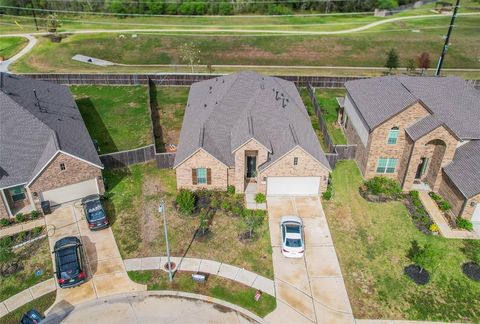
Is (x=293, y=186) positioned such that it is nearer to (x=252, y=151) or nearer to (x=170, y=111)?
(x=252, y=151)

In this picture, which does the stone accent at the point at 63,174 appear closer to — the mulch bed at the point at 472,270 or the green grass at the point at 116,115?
the green grass at the point at 116,115

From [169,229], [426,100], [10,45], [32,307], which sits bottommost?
[32,307]

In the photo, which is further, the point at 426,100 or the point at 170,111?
the point at 170,111

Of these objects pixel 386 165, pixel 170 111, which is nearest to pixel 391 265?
pixel 386 165

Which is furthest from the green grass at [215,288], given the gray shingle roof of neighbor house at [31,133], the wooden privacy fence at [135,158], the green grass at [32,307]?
the wooden privacy fence at [135,158]

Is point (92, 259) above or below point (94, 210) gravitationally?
below

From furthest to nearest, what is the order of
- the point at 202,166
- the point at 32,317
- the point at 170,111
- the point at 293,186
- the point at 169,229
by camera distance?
the point at 170,111, the point at 293,186, the point at 202,166, the point at 169,229, the point at 32,317

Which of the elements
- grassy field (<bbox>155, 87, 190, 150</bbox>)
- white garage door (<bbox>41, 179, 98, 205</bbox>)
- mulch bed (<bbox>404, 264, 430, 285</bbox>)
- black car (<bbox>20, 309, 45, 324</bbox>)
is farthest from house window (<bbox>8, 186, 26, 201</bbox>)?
mulch bed (<bbox>404, 264, 430, 285</bbox>)
